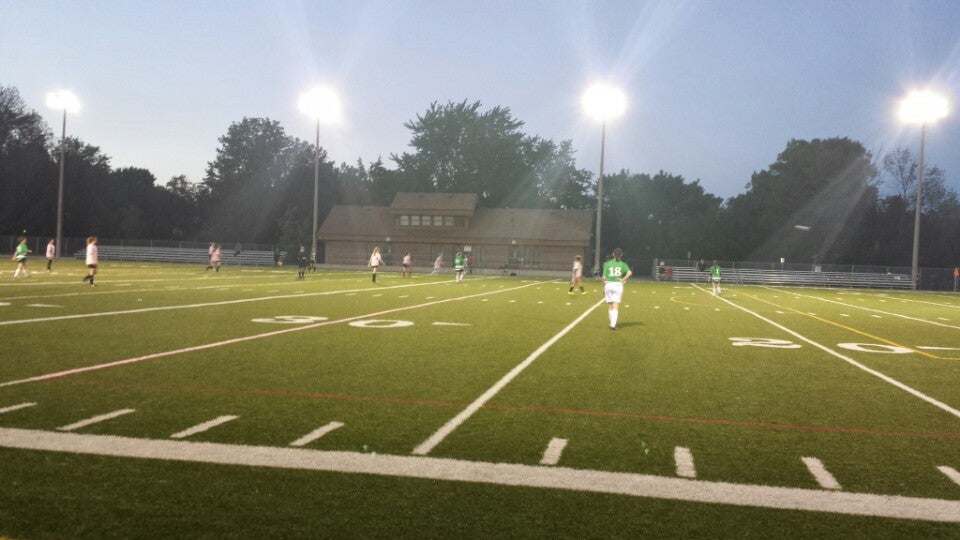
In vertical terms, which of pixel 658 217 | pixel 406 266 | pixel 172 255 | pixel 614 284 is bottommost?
pixel 172 255

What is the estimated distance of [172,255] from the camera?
6981 cm

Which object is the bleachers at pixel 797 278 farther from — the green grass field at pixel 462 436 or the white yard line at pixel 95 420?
the white yard line at pixel 95 420

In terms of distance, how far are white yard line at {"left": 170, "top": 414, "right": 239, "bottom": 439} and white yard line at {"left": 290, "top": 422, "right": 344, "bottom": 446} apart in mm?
834

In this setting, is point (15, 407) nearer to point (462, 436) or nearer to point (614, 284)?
point (462, 436)

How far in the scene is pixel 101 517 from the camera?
4004 mm

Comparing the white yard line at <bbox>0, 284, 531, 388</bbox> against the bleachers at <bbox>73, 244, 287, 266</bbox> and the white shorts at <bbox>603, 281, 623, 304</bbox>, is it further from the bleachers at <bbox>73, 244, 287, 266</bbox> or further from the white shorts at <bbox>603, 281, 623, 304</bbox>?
the bleachers at <bbox>73, 244, 287, 266</bbox>

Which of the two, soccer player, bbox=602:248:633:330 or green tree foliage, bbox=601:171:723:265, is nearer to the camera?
soccer player, bbox=602:248:633:330

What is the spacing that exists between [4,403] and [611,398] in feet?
19.3

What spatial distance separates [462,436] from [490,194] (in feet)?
285

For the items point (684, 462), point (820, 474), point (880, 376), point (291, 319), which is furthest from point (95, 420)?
point (880, 376)

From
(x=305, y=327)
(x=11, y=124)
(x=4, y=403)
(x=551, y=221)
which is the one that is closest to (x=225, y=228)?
(x=11, y=124)

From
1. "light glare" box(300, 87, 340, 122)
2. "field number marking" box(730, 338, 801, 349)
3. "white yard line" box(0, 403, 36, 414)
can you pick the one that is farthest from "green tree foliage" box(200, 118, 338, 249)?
"white yard line" box(0, 403, 36, 414)

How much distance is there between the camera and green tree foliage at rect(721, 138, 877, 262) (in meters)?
72.2

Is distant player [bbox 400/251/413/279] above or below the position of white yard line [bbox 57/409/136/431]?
above
